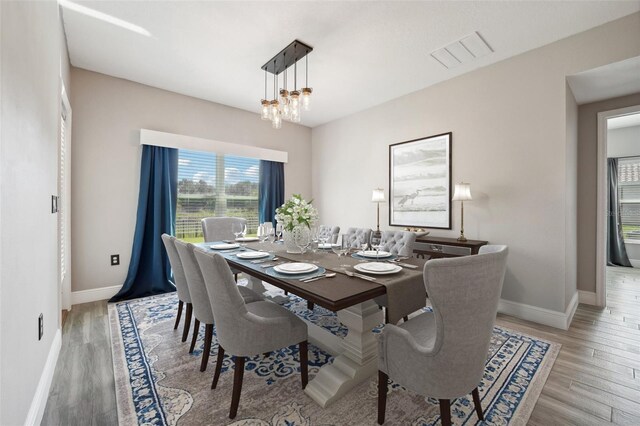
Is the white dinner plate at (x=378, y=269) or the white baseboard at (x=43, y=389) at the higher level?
the white dinner plate at (x=378, y=269)

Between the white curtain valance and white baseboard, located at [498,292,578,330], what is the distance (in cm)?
399

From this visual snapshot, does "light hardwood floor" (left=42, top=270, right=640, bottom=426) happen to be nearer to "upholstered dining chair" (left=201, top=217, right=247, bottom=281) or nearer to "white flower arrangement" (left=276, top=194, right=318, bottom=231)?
"upholstered dining chair" (left=201, top=217, right=247, bottom=281)

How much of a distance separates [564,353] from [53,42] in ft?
15.3

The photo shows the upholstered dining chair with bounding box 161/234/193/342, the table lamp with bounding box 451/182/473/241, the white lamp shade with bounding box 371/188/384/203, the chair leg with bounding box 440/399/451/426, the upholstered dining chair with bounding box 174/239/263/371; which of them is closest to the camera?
the chair leg with bounding box 440/399/451/426

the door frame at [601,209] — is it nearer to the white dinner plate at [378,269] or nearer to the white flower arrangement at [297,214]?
the white dinner plate at [378,269]

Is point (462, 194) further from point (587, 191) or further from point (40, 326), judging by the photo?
point (40, 326)

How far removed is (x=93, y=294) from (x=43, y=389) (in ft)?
6.99

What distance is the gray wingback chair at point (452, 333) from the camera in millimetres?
1133

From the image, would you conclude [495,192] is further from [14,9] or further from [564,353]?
[14,9]

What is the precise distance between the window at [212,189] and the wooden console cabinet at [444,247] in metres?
2.89

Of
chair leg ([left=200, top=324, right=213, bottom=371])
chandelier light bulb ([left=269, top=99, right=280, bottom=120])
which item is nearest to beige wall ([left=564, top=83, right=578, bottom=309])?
chandelier light bulb ([left=269, top=99, right=280, bottom=120])

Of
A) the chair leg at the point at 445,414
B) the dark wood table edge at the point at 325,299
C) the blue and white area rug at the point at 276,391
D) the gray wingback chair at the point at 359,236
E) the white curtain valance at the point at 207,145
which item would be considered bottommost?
the blue and white area rug at the point at 276,391

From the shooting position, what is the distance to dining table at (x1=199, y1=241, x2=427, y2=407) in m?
1.47

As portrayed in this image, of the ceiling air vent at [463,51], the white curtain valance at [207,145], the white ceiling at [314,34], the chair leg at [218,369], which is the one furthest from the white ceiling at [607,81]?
the white curtain valance at [207,145]
